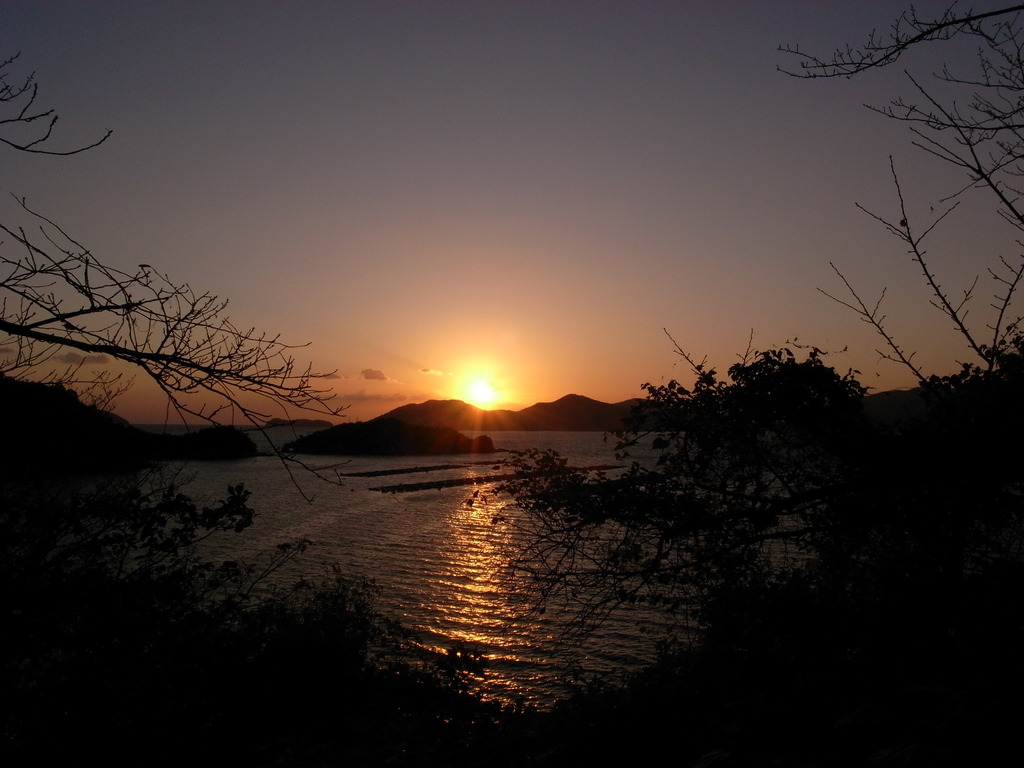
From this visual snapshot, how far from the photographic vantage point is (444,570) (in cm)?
2377

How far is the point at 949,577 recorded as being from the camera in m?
7.25

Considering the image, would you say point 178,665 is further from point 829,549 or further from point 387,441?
point 387,441

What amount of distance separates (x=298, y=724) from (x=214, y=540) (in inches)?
679

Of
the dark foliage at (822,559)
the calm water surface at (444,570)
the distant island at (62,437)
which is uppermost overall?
the distant island at (62,437)

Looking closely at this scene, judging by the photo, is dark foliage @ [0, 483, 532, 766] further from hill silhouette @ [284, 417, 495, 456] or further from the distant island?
hill silhouette @ [284, 417, 495, 456]

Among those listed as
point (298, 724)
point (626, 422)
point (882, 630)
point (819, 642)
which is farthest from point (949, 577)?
point (298, 724)

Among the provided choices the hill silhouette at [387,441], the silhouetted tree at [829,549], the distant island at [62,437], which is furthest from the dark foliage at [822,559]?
the hill silhouette at [387,441]

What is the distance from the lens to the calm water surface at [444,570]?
14195 mm

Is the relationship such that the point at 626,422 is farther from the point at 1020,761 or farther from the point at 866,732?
the point at 1020,761

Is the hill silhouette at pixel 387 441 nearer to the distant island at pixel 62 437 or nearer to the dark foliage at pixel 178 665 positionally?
the dark foliage at pixel 178 665

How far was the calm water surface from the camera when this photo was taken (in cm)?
1420

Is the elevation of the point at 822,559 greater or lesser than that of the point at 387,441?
lesser

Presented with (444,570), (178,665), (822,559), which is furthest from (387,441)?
(822,559)

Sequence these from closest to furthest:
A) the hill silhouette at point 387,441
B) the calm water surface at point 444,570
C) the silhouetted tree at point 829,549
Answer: the silhouetted tree at point 829,549 → the calm water surface at point 444,570 → the hill silhouette at point 387,441
